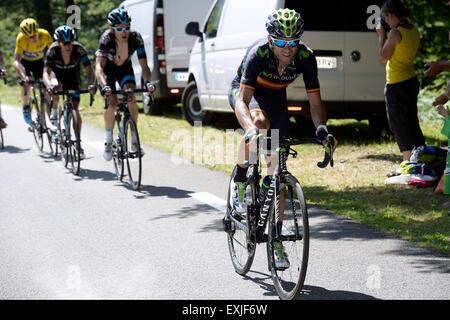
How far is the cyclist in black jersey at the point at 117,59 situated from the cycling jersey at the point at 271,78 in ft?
13.9

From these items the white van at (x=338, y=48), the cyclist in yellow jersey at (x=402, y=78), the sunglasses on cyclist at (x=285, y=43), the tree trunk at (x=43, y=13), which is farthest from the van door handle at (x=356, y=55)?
the tree trunk at (x=43, y=13)

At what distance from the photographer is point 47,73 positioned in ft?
40.3

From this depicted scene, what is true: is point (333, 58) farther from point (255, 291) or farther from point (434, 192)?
point (255, 291)

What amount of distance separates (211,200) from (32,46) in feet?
21.3

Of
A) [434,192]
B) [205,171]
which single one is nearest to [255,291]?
[434,192]

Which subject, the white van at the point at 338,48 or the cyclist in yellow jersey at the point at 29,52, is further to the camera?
the cyclist in yellow jersey at the point at 29,52

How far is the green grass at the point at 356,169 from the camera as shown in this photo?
8.15 meters

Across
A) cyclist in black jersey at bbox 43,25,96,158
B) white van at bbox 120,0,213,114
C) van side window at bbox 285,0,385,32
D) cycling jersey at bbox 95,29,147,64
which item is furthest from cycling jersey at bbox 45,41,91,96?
white van at bbox 120,0,213,114

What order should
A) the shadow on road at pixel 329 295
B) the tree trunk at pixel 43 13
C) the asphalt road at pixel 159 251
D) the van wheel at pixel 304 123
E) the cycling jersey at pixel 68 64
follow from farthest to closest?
the tree trunk at pixel 43 13 → the van wheel at pixel 304 123 → the cycling jersey at pixel 68 64 → the asphalt road at pixel 159 251 → the shadow on road at pixel 329 295

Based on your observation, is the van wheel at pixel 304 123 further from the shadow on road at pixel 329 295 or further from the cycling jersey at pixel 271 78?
the shadow on road at pixel 329 295

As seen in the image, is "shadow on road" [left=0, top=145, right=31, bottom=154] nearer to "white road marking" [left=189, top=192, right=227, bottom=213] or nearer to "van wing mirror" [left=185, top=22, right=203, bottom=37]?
"van wing mirror" [left=185, top=22, right=203, bottom=37]

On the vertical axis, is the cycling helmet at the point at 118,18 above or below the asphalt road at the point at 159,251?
above

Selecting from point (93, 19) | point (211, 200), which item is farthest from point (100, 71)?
point (93, 19)
